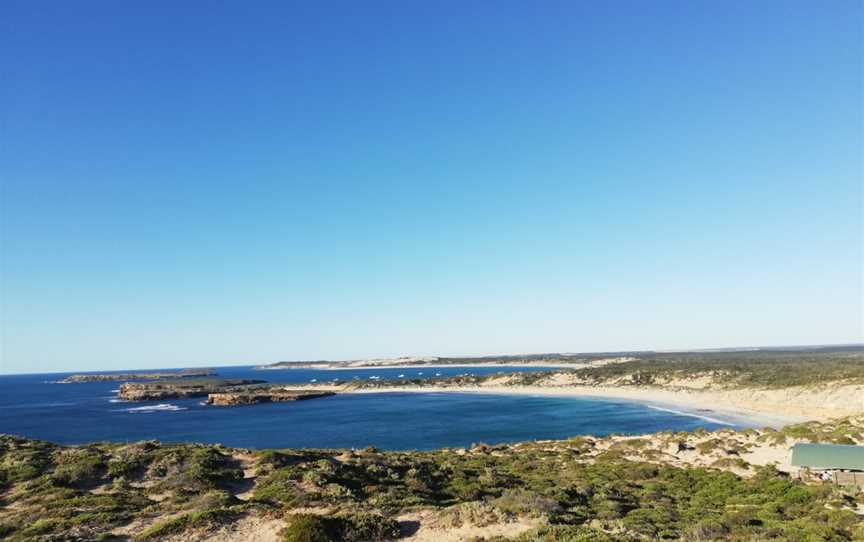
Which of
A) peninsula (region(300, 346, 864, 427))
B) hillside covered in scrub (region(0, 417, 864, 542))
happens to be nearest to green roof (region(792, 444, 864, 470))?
hillside covered in scrub (region(0, 417, 864, 542))

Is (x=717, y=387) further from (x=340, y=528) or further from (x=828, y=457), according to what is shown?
(x=340, y=528)

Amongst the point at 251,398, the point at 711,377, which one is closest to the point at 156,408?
the point at 251,398

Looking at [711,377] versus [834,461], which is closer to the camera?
[834,461]

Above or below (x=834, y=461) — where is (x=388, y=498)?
above

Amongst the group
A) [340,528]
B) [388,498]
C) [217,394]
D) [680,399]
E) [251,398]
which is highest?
[340,528]

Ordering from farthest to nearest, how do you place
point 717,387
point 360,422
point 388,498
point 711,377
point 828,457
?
1. point 711,377
2. point 717,387
3. point 360,422
4. point 828,457
5. point 388,498
